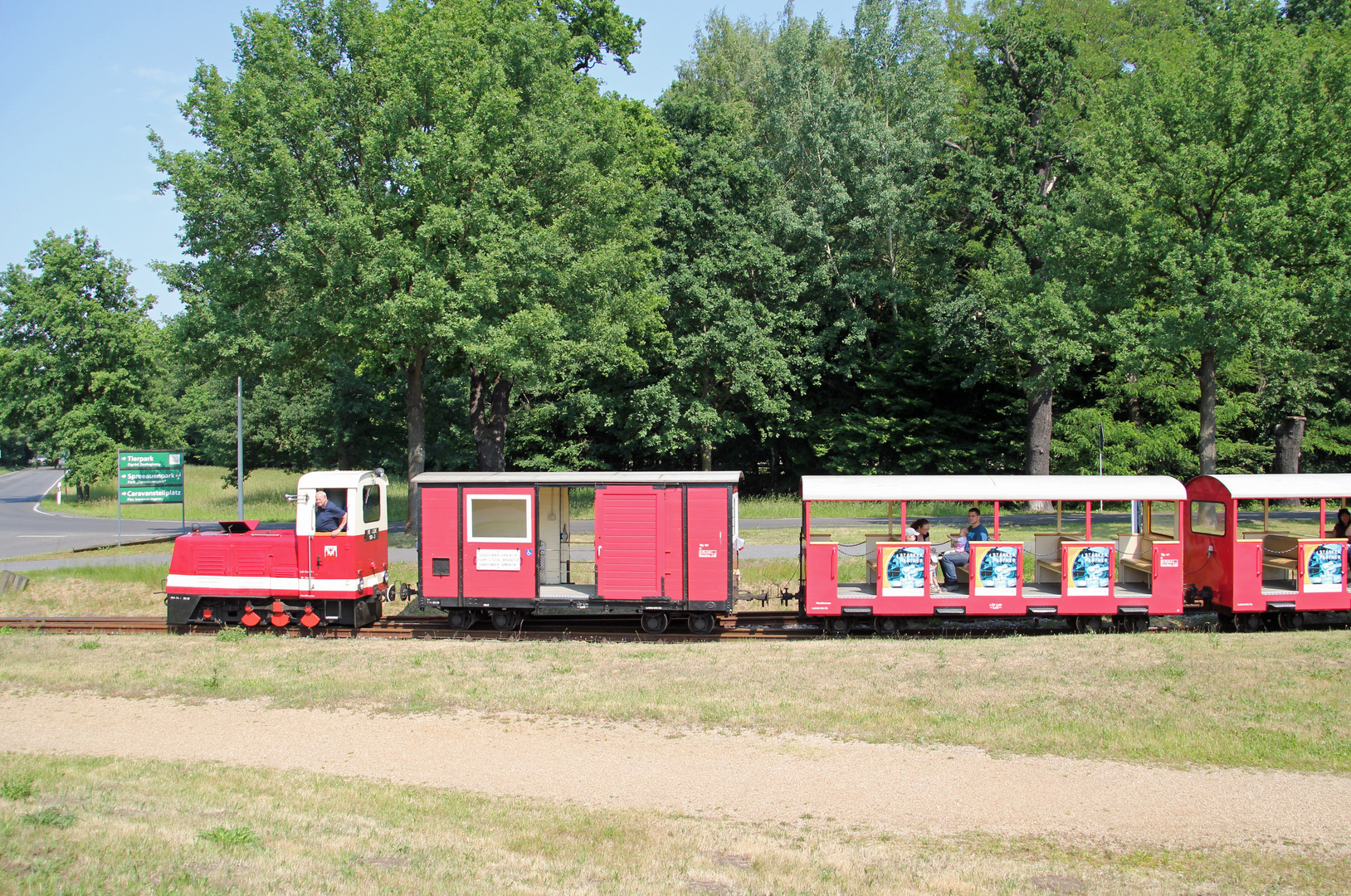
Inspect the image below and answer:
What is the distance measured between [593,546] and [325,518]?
509 centimetres

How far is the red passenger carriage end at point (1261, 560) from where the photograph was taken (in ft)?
54.4

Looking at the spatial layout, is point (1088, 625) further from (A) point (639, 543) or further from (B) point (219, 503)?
(B) point (219, 503)

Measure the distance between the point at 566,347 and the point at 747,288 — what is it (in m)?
13.9

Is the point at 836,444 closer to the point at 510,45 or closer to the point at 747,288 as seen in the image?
the point at 747,288

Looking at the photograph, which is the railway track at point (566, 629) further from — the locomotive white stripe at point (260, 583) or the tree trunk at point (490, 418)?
the tree trunk at point (490, 418)

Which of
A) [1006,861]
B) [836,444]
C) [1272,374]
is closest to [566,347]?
[836,444]

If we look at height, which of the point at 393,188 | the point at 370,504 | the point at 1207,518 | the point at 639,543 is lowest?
the point at 639,543

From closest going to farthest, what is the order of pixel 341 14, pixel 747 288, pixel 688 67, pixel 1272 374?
pixel 341 14
pixel 1272 374
pixel 747 288
pixel 688 67

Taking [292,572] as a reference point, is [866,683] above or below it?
below

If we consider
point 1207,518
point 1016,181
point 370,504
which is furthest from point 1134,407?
point 370,504

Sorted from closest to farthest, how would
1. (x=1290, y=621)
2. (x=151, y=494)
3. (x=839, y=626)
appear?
(x=839, y=626) → (x=1290, y=621) → (x=151, y=494)

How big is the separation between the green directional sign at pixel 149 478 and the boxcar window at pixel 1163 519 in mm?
24881

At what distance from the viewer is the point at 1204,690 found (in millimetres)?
12445

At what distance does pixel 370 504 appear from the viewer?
18094 mm
